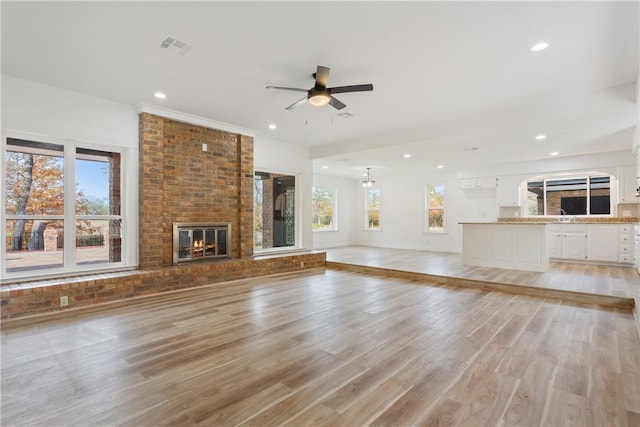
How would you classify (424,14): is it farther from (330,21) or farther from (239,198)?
(239,198)

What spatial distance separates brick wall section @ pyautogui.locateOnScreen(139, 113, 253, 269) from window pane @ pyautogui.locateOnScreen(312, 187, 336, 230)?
189 inches

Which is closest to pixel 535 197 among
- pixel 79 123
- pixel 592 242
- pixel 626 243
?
pixel 592 242

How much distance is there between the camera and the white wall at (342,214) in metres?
10.9

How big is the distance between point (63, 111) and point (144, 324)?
3.14 m

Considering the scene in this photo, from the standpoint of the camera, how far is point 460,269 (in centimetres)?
635

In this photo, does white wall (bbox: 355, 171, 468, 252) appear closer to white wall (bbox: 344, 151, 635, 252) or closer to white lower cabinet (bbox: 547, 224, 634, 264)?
white wall (bbox: 344, 151, 635, 252)

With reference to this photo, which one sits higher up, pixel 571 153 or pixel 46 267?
pixel 571 153

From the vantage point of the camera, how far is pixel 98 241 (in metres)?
4.62

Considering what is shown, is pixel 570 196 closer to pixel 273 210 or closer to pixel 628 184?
pixel 628 184

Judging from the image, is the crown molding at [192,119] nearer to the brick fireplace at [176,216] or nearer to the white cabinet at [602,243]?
the brick fireplace at [176,216]

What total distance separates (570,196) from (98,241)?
10.4 metres

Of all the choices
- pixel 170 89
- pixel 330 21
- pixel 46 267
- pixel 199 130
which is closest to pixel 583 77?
pixel 330 21

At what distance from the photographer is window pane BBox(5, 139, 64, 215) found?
395cm

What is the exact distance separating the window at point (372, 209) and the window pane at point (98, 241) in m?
8.63
